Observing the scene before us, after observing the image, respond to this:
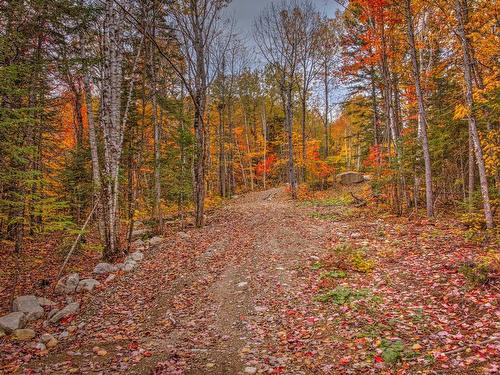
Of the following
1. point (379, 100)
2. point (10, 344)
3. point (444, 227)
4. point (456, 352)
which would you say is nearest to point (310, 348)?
point (456, 352)

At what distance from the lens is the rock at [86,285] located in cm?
801

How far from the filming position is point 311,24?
72.7ft

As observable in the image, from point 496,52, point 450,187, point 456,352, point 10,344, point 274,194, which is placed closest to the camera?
point 456,352

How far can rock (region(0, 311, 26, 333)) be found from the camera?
233 inches

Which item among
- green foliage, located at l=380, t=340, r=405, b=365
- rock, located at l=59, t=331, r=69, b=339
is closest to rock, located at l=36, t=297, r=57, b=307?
rock, located at l=59, t=331, r=69, b=339

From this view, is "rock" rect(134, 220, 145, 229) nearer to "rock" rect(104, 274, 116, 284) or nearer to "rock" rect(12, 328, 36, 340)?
"rock" rect(104, 274, 116, 284)

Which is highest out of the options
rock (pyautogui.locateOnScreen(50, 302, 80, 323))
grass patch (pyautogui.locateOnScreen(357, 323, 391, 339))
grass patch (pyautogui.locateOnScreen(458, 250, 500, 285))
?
grass patch (pyautogui.locateOnScreen(458, 250, 500, 285))

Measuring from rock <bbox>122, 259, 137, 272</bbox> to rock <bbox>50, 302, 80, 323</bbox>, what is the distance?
2.38 meters

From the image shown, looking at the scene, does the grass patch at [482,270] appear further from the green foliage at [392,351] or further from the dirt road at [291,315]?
the green foliage at [392,351]

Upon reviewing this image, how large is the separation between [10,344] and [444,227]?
11805mm

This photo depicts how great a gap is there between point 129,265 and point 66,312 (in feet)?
9.64

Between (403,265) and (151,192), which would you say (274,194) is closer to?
(151,192)

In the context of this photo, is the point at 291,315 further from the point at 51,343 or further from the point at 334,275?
the point at 51,343

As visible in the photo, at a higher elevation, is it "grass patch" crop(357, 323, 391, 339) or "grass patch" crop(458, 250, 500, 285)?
"grass patch" crop(458, 250, 500, 285)
